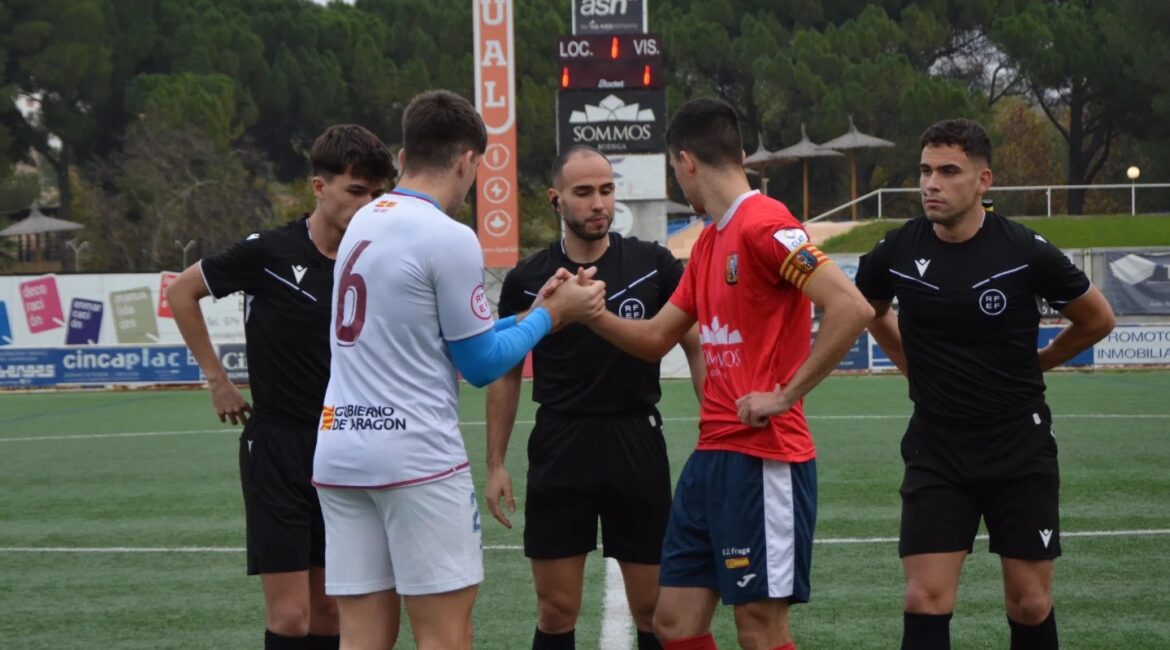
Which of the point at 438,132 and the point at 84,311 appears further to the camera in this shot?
the point at 84,311

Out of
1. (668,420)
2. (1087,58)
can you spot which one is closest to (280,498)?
(668,420)

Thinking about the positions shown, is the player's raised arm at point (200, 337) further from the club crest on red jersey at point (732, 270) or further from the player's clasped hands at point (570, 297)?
the club crest on red jersey at point (732, 270)

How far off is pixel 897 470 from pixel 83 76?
4101 cm

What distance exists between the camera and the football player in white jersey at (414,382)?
4.23 m

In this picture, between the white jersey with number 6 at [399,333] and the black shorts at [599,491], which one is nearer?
the white jersey with number 6 at [399,333]

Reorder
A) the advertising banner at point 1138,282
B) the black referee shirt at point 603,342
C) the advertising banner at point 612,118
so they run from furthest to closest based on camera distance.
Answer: the advertising banner at point 1138,282
the advertising banner at point 612,118
the black referee shirt at point 603,342

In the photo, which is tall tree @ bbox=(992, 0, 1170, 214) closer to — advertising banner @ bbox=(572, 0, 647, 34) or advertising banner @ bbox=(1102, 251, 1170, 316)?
advertising banner @ bbox=(1102, 251, 1170, 316)

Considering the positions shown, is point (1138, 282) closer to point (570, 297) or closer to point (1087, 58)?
point (570, 297)

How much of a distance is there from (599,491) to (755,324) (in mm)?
1340

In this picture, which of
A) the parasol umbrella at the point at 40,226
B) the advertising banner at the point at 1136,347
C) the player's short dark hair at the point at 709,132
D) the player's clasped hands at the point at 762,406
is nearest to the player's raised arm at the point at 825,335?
the player's clasped hands at the point at 762,406

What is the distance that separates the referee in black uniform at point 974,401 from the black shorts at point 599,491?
3.33ft

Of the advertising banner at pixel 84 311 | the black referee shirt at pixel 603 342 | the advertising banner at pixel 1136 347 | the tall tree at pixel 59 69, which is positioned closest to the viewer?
the black referee shirt at pixel 603 342

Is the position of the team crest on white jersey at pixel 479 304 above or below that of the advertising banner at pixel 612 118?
below

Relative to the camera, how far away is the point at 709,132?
4832 mm
